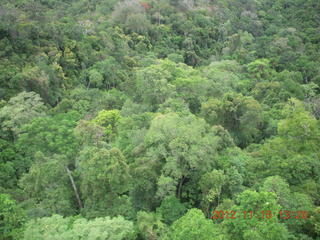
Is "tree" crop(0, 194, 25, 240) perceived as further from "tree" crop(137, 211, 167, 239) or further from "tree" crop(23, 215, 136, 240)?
"tree" crop(137, 211, 167, 239)

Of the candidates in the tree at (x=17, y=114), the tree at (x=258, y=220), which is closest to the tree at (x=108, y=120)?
the tree at (x=17, y=114)

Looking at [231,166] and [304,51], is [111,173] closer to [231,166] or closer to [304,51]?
[231,166]

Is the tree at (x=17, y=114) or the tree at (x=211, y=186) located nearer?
the tree at (x=211, y=186)

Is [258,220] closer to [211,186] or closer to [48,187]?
[211,186]

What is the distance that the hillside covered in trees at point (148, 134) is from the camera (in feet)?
40.2

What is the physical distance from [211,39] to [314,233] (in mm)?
41499

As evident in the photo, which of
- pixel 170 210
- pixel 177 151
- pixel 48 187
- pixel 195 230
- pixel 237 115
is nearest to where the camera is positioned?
pixel 195 230

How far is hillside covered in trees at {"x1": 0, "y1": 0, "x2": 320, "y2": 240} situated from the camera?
12.2 meters

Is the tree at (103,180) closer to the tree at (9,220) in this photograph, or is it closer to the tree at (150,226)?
the tree at (150,226)

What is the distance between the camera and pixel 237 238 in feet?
36.1

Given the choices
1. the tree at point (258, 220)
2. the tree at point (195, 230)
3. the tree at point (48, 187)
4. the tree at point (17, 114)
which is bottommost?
the tree at point (17, 114)

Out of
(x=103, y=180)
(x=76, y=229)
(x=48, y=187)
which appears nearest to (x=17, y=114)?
(x=48, y=187)

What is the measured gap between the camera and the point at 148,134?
1675cm

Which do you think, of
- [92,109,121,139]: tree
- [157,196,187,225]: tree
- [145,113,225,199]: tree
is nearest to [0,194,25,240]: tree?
[157,196,187,225]: tree
